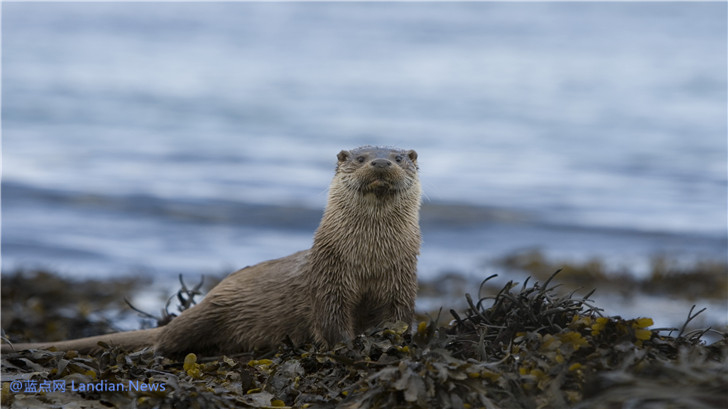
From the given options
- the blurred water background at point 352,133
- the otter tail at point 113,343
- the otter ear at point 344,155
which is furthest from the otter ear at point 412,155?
the blurred water background at point 352,133

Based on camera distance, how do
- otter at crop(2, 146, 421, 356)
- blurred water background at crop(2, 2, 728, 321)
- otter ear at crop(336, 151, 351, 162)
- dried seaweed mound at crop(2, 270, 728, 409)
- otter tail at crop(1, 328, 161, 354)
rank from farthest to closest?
blurred water background at crop(2, 2, 728, 321), otter tail at crop(1, 328, 161, 354), otter ear at crop(336, 151, 351, 162), otter at crop(2, 146, 421, 356), dried seaweed mound at crop(2, 270, 728, 409)

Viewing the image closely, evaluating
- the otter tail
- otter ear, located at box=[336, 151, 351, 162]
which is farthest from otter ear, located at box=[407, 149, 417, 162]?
the otter tail

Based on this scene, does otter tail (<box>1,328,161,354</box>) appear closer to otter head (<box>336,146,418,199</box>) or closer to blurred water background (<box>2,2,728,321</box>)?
otter head (<box>336,146,418,199</box>)

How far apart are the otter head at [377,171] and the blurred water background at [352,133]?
4.35 m

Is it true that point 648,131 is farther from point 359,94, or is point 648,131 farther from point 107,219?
point 107,219

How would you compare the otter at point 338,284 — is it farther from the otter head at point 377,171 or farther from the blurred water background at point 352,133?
the blurred water background at point 352,133

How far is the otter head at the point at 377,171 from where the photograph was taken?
4.09 metres

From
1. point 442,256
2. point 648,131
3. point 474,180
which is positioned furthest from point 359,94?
point 442,256

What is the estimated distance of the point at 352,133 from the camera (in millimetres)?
18266

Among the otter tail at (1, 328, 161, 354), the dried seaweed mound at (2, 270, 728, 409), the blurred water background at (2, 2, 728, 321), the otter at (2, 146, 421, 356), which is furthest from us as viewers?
the blurred water background at (2, 2, 728, 321)

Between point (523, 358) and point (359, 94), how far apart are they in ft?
66.3

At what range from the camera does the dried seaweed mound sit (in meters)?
2.78

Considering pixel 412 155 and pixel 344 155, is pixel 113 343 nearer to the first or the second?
pixel 344 155

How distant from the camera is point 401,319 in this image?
403cm
